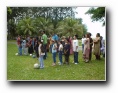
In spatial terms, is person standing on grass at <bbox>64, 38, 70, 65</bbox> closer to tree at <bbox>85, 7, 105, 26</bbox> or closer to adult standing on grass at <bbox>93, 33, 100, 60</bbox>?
Answer: adult standing on grass at <bbox>93, 33, 100, 60</bbox>

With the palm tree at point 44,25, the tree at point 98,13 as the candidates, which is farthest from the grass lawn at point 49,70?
the tree at point 98,13

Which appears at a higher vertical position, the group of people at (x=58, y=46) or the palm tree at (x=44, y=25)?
the palm tree at (x=44, y=25)

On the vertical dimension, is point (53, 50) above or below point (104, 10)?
below

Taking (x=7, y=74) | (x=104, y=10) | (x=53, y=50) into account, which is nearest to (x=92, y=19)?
(x=104, y=10)

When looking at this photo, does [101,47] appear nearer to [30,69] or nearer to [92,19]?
[92,19]

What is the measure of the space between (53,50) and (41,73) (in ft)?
1.74

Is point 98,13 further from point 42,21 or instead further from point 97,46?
point 42,21

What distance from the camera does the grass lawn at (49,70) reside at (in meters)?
10.3

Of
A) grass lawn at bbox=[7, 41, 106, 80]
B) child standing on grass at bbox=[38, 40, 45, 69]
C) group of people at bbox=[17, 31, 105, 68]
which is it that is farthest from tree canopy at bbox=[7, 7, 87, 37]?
grass lawn at bbox=[7, 41, 106, 80]

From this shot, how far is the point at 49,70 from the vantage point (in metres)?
10.3

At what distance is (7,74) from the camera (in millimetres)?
10281

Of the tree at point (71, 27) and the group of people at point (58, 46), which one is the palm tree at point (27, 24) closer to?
the group of people at point (58, 46)
